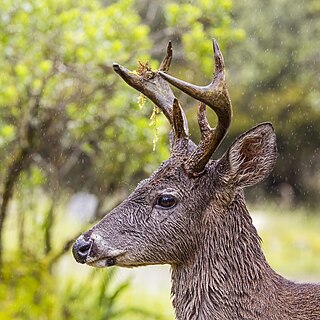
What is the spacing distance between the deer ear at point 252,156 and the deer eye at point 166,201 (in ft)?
0.98

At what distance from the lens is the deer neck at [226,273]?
14.4 feet

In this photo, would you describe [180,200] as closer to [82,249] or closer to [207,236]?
[207,236]

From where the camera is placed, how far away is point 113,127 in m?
8.32

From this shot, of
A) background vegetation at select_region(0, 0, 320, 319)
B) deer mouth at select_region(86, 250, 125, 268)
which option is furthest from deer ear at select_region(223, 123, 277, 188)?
background vegetation at select_region(0, 0, 320, 319)

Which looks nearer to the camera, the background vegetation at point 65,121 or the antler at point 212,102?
the antler at point 212,102

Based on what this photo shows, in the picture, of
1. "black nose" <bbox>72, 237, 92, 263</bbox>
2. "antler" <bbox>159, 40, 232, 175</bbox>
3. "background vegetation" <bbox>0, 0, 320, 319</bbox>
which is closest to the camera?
"antler" <bbox>159, 40, 232, 175</bbox>

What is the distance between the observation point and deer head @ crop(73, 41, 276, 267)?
4383 mm

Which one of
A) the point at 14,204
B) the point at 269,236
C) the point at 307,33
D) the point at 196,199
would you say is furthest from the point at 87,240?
the point at 307,33

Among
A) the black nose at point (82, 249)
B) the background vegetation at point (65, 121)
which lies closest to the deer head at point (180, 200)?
the black nose at point (82, 249)

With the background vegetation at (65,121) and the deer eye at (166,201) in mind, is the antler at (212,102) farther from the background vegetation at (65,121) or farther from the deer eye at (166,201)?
the background vegetation at (65,121)

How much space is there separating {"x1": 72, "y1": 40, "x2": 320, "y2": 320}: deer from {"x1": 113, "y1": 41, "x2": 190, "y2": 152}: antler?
4 centimetres

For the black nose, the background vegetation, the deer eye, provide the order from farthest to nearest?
the background vegetation
the deer eye
the black nose

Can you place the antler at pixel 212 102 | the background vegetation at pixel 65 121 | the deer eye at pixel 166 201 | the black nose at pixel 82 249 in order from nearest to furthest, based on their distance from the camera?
the antler at pixel 212 102
the black nose at pixel 82 249
the deer eye at pixel 166 201
the background vegetation at pixel 65 121

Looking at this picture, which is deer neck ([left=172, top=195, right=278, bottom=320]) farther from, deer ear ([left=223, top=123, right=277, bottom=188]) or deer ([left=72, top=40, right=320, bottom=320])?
deer ear ([left=223, top=123, right=277, bottom=188])
